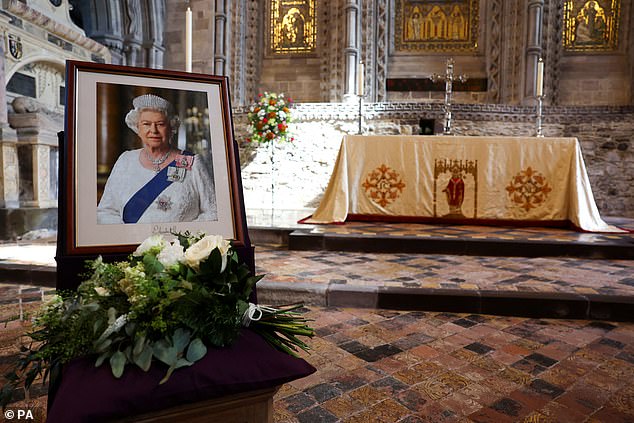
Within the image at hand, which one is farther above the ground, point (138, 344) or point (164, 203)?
point (164, 203)

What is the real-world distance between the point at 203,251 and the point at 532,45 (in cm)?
987

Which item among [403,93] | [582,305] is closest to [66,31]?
[403,93]

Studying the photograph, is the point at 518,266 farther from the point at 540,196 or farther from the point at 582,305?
the point at 540,196

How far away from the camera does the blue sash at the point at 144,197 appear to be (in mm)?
1464

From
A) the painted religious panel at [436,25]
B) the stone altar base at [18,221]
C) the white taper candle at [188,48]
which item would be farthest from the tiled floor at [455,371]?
the painted religious panel at [436,25]

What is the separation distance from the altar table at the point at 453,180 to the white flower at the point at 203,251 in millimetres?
4076

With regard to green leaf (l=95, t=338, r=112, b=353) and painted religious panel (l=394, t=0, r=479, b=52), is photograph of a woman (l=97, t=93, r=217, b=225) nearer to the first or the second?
green leaf (l=95, t=338, r=112, b=353)

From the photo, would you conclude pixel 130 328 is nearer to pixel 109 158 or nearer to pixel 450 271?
pixel 109 158

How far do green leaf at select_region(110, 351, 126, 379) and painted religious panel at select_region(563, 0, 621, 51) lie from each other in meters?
11.1

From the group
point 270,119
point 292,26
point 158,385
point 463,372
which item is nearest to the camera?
point 158,385

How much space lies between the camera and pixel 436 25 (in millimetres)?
9719

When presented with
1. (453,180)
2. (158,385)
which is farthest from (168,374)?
(453,180)

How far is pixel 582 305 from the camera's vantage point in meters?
2.69

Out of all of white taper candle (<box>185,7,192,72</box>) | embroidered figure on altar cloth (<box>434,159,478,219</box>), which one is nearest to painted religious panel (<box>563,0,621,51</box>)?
embroidered figure on altar cloth (<box>434,159,478,219</box>)
